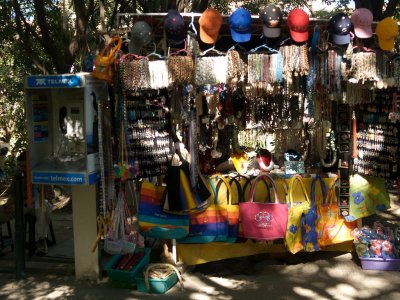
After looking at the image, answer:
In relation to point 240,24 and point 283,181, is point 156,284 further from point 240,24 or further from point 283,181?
point 240,24

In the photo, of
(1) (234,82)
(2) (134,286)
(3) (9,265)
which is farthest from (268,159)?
(3) (9,265)

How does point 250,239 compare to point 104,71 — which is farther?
point 250,239

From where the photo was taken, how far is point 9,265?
604cm

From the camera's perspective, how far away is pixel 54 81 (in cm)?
499

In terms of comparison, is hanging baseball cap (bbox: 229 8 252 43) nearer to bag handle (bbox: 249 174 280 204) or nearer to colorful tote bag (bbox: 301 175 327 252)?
bag handle (bbox: 249 174 280 204)

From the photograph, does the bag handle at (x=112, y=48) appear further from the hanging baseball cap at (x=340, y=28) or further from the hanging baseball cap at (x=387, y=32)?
the hanging baseball cap at (x=387, y=32)

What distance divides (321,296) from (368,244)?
39.8 inches

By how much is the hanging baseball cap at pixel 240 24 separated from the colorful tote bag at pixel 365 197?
83.1 inches

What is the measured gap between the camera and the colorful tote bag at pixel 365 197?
223 inches

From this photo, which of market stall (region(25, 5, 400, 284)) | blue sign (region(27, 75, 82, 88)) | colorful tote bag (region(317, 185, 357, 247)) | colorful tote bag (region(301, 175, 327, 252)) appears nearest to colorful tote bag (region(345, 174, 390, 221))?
market stall (region(25, 5, 400, 284))

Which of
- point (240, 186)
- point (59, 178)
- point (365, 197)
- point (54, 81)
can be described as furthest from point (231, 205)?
point (54, 81)

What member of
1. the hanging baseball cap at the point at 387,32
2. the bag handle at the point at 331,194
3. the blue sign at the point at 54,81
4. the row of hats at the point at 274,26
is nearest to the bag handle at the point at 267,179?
the bag handle at the point at 331,194

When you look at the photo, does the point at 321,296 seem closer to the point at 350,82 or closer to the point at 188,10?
the point at 350,82

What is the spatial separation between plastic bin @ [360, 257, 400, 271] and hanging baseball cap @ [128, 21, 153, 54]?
135 inches
